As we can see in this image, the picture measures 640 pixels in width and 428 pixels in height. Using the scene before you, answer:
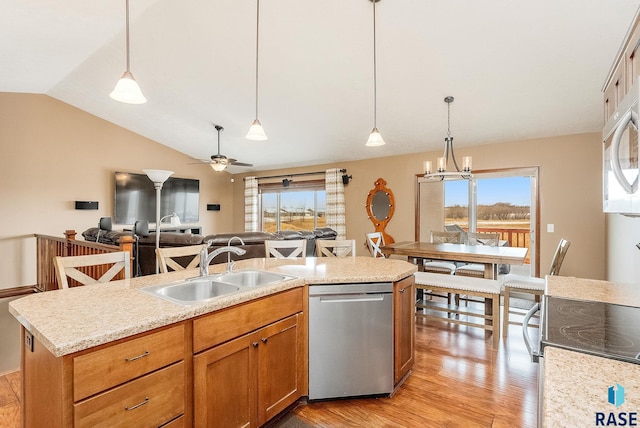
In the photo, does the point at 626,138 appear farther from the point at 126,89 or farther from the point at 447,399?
the point at 126,89

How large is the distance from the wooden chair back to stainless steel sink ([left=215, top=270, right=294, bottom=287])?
335 centimetres

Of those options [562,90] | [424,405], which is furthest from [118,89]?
[562,90]

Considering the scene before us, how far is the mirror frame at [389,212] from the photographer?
6011 mm

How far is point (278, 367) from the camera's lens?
1.89 m

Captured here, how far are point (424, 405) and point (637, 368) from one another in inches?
62.7

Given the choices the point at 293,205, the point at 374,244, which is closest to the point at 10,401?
the point at 374,244

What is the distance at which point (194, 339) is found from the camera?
1.44m

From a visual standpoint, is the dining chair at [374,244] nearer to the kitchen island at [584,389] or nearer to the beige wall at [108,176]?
the beige wall at [108,176]

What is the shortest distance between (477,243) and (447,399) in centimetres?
267

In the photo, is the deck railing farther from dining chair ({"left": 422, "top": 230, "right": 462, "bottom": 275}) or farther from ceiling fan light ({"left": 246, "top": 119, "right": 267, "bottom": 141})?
ceiling fan light ({"left": 246, "top": 119, "right": 267, "bottom": 141})

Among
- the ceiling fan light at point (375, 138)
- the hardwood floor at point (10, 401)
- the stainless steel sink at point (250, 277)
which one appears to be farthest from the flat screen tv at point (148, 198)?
the ceiling fan light at point (375, 138)

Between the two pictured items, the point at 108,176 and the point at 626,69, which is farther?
the point at 108,176

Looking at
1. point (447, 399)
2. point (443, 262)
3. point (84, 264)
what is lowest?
point (447, 399)

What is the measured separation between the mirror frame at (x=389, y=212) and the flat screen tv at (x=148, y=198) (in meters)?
4.32
